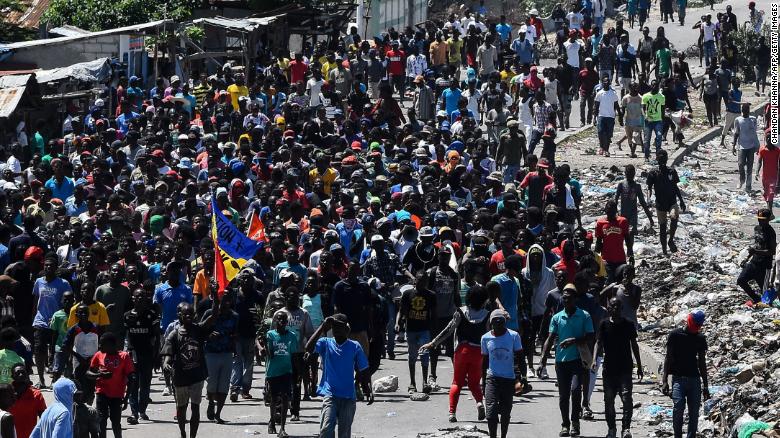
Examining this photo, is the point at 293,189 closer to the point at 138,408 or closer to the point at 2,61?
the point at 138,408

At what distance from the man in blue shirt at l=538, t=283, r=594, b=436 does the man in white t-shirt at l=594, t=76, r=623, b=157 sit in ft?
42.6

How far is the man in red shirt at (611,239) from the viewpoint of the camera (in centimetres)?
1980

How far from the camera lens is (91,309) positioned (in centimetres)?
1586

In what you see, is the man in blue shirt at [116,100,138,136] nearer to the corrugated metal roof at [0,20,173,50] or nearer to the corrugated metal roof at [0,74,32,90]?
the corrugated metal roof at [0,74,32,90]

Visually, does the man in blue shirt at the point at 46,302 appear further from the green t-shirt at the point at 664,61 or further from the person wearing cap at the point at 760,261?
the green t-shirt at the point at 664,61

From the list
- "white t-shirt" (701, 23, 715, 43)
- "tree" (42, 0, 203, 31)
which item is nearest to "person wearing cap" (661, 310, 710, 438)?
"white t-shirt" (701, 23, 715, 43)

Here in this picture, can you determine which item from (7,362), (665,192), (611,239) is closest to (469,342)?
(7,362)

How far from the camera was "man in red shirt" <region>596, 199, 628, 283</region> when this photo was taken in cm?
1980

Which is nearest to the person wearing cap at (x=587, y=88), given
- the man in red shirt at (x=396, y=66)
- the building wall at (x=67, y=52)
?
the man in red shirt at (x=396, y=66)

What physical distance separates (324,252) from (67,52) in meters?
17.4

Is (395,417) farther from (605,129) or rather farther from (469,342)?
(605,129)

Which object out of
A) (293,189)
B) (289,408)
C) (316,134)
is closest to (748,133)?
(316,134)

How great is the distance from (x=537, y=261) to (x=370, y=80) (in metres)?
16.4

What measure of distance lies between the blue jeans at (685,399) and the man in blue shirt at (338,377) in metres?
2.57
